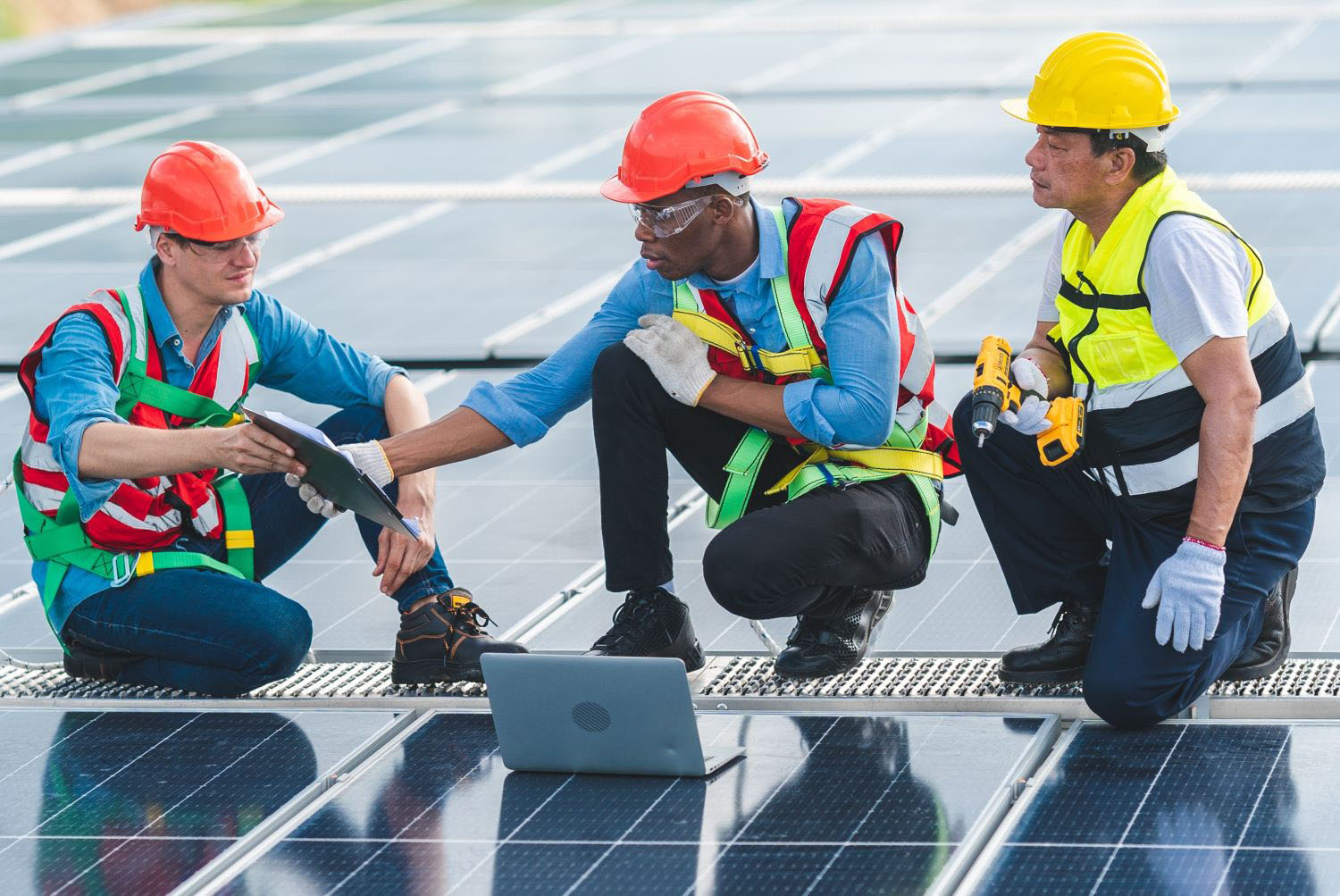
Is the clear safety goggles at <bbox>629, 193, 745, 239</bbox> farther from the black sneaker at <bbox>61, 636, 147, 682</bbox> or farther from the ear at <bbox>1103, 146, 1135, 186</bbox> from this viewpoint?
the black sneaker at <bbox>61, 636, 147, 682</bbox>

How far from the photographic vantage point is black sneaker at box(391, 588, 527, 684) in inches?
208

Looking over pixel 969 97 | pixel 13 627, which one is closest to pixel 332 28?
pixel 969 97

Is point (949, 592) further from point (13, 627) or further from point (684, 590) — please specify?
point (13, 627)

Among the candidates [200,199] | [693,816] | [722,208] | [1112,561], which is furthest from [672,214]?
[693,816]

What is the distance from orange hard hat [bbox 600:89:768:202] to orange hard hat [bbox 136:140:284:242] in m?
0.95

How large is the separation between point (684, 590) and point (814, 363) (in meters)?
1.23

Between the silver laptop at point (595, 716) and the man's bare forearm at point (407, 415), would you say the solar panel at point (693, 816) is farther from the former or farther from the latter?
the man's bare forearm at point (407, 415)

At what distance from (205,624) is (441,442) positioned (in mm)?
743

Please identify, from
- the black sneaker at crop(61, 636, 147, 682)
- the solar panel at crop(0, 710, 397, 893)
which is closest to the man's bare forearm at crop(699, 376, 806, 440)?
the solar panel at crop(0, 710, 397, 893)

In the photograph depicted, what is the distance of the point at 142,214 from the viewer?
17.4ft

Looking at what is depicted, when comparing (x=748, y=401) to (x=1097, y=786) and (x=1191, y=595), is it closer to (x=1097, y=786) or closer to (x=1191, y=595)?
(x=1191, y=595)

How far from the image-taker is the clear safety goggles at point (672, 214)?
495 cm

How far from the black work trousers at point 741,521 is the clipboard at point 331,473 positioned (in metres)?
0.53

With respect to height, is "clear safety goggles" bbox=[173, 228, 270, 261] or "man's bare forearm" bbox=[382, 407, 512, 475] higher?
"clear safety goggles" bbox=[173, 228, 270, 261]
